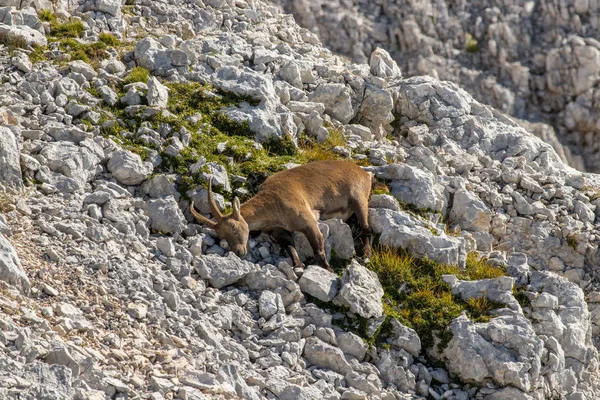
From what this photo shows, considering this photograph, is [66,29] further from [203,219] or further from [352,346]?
[352,346]

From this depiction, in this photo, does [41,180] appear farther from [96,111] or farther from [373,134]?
[373,134]

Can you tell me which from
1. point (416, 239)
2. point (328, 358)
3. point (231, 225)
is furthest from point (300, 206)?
point (328, 358)

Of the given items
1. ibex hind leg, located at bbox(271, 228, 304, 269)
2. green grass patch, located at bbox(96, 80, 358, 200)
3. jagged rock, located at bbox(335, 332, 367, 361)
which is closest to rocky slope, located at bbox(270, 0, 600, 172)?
green grass patch, located at bbox(96, 80, 358, 200)

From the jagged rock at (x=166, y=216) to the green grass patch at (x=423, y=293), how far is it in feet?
9.26

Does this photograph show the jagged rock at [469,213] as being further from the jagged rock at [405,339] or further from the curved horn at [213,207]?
the curved horn at [213,207]

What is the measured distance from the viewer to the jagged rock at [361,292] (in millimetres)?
10805

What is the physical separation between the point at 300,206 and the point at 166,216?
208 cm

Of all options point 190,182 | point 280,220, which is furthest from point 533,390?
point 190,182

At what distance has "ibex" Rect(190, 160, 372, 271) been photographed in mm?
11508

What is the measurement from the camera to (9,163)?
10.6 m

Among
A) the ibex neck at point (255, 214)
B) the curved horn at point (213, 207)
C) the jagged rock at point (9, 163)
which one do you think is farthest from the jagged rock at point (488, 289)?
the jagged rock at point (9, 163)

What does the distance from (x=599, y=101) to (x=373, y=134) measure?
19275 millimetres

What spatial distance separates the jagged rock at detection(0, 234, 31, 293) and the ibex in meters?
3.04

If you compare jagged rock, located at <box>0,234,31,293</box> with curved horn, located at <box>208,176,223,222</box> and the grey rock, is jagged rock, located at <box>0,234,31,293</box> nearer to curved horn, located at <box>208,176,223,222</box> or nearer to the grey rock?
the grey rock
